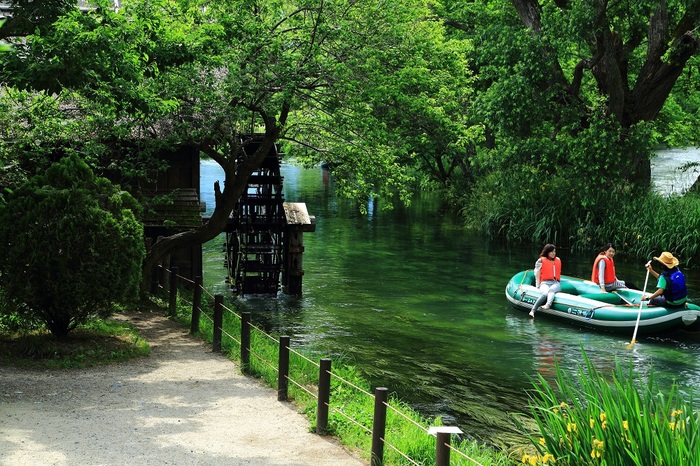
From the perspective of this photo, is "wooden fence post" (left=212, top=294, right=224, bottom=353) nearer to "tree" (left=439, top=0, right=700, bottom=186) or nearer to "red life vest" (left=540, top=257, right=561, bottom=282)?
"red life vest" (left=540, top=257, right=561, bottom=282)

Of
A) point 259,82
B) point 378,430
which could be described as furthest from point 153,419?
point 259,82

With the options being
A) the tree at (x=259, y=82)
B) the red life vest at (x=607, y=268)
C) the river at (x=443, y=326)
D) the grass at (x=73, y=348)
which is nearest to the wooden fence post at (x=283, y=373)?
the river at (x=443, y=326)

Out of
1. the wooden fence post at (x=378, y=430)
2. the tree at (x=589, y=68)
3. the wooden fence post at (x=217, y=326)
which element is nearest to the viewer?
the wooden fence post at (x=378, y=430)

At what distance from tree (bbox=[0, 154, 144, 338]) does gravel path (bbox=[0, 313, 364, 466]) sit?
106cm

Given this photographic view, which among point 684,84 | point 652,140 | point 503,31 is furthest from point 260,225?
point 684,84

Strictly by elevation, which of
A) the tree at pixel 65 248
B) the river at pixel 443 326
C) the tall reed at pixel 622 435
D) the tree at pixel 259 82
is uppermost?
→ the tree at pixel 259 82

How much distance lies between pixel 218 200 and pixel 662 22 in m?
15.3

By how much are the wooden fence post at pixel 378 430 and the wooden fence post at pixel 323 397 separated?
3.76 feet

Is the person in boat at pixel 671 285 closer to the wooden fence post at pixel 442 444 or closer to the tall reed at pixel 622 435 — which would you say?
the tall reed at pixel 622 435

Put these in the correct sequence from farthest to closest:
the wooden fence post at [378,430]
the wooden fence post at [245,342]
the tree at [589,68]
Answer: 1. the tree at [589,68]
2. the wooden fence post at [245,342]
3. the wooden fence post at [378,430]

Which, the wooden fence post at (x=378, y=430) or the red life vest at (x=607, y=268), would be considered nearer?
Answer: the wooden fence post at (x=378, y=430)

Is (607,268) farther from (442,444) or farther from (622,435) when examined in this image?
(622,435)

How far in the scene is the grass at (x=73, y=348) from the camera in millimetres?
12297

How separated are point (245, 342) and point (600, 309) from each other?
9068 mm
